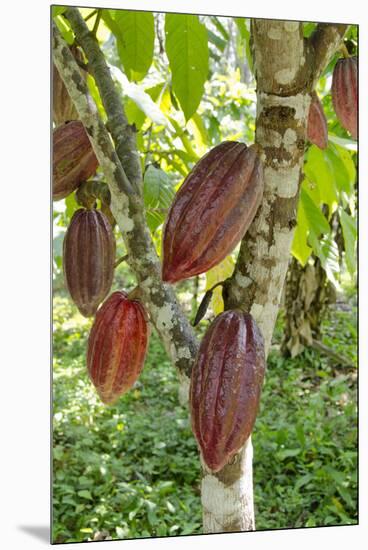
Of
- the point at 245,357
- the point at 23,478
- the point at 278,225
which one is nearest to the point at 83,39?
the point at 278,225

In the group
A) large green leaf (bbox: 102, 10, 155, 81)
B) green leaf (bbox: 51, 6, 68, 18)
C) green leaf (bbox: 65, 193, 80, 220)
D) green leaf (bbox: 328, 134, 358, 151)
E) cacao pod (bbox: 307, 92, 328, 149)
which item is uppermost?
green leaf (bbox: 51, 6, 68, 18)

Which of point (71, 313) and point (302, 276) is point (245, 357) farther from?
point (302, 276)

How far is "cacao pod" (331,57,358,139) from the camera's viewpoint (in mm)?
1416

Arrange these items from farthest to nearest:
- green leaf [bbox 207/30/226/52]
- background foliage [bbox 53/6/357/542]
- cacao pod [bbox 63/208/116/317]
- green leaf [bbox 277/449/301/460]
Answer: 1. green leaf [bbox 277/449/301/460]
2. background foliage [bbox 53/6/357/542]
3. green leaf [bbox 207/30/226/52]
4. cacao pod [bbox 63/208/116/317]

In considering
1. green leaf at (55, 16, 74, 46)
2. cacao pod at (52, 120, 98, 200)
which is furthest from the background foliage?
cacao pod at (52, 120, 98, 200)

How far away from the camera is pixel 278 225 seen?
41.7 inches

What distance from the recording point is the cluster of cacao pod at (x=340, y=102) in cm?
128

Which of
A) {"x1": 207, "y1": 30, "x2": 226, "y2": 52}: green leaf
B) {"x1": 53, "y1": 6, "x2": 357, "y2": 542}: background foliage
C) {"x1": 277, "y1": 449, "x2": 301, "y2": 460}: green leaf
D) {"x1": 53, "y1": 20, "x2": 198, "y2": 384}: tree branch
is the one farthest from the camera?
{"x1": 277, "y1": 449, "x2": 301, "y2": 460}: green leaf

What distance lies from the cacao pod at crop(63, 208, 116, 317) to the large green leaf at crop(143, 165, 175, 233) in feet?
0.41

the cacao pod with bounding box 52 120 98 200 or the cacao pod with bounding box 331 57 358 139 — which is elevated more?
the cacao pod with bounding box 331 57 358 139

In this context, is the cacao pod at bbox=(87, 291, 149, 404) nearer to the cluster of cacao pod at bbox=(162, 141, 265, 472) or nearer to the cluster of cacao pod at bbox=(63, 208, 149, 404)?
the cluster of cacao pod at bbox=(63, 208, 149, 404)

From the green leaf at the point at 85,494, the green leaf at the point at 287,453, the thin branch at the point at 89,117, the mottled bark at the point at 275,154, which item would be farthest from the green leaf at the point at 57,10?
the green leaf at the point at 287,453

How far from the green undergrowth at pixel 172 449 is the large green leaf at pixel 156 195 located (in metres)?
0.74

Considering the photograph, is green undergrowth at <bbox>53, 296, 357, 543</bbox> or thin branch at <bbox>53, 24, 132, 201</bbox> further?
green undergrowth at <bbox>53, 296, 357, 543</bbox>
